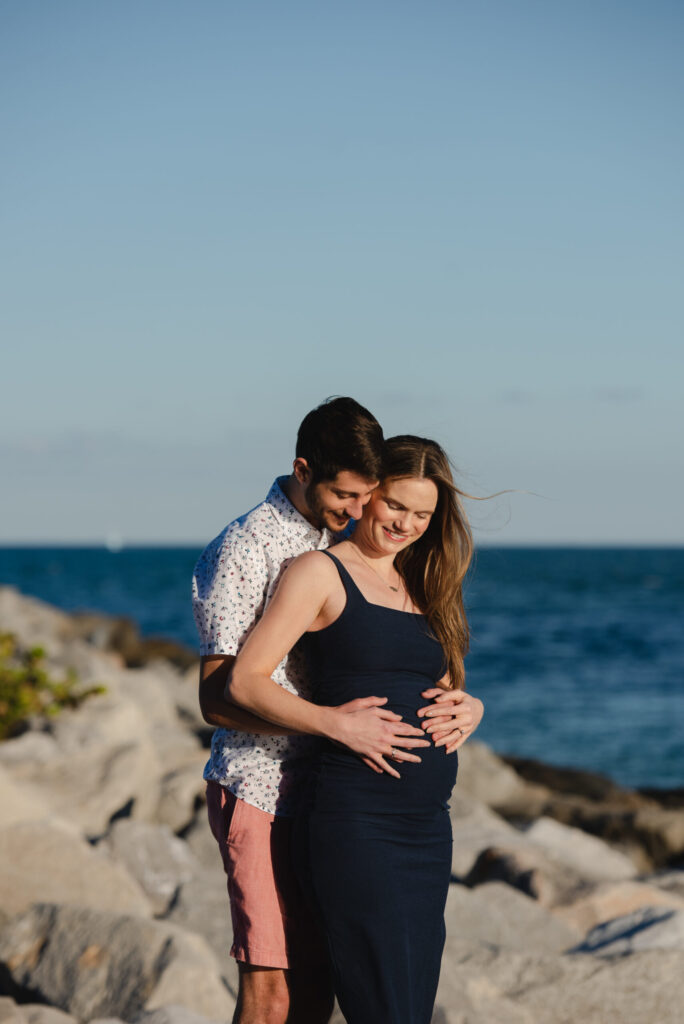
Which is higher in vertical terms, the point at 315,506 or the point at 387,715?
the point at 315,506

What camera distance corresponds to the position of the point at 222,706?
3.16m

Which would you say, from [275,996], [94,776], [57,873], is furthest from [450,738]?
[94,776]

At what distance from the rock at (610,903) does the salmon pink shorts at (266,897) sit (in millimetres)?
3044

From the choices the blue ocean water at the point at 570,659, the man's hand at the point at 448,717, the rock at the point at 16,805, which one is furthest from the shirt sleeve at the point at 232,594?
the rock at the point at 16,805

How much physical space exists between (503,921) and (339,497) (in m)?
3.15

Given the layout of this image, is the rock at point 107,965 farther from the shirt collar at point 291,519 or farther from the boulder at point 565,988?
the shirt collar at point 291,519

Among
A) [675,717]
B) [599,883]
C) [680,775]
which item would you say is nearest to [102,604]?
[675,717]

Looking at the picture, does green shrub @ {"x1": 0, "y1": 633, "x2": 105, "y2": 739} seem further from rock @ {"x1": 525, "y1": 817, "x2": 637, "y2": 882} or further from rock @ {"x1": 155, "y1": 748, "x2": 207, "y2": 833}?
rock @ {"x1": 525, "y1": 817, "x2": 637, "y2": 882}

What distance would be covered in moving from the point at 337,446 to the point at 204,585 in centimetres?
57

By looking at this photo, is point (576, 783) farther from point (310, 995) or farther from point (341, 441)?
point (341, 441)

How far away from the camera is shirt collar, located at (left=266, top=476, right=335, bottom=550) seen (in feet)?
11.0

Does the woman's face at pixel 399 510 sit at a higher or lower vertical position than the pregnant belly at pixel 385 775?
higher

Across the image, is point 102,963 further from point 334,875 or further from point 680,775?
point 680,775

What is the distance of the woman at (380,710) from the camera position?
3.03 meters
